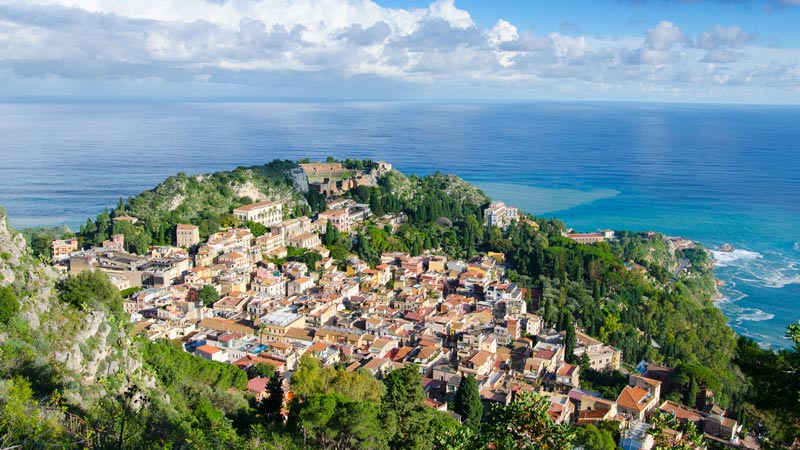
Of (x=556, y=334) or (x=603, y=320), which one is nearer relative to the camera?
(x=556, y=334)

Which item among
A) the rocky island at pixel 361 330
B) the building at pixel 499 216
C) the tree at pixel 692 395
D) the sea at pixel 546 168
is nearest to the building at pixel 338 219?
the rocky island at pixel 361 330

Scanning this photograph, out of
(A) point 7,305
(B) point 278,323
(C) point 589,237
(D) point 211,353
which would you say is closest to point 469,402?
(D) point 211,353

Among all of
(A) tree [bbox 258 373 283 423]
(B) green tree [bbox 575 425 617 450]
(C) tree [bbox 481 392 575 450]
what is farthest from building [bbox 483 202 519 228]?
(C) tree [bbox 481 392 575 450]

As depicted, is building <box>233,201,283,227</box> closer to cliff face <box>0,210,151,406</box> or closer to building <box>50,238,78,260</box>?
building <box>50,238,78,260</box>

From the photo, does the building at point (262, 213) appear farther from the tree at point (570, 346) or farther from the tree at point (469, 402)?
the tree at point (469, 402)

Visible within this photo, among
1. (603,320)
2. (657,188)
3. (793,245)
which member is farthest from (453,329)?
(657,188)

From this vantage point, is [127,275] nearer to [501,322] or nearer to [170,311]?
[170,311]

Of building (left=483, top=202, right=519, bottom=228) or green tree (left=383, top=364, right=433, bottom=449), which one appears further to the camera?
building (left=483, top=202, right=519, bottom=228)
